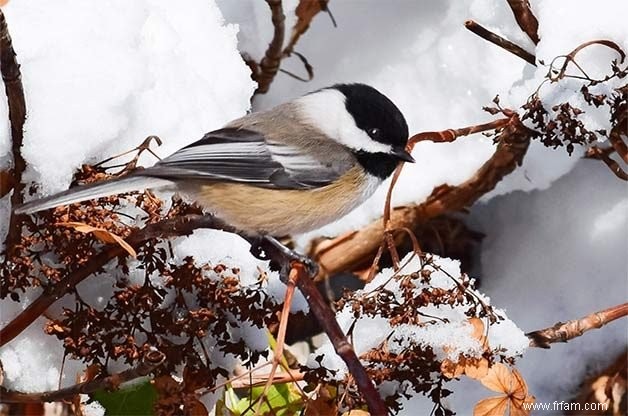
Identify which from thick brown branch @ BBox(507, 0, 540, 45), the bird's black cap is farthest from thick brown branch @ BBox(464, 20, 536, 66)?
the bird's black cap

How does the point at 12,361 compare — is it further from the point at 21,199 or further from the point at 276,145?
the point at 276,145

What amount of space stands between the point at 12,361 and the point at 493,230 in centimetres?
95

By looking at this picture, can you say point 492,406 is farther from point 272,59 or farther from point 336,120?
point 272,59

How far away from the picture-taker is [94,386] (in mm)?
1176

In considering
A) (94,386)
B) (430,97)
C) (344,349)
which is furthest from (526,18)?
(94,386)

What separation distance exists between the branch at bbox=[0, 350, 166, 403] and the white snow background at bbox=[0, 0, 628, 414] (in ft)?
0.06

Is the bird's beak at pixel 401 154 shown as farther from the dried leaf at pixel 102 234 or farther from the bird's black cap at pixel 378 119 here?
the dried leaf at pixel 102 234

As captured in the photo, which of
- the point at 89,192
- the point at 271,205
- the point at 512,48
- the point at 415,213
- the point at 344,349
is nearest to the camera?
the point at 344,349

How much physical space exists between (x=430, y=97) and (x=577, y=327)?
0.64 m

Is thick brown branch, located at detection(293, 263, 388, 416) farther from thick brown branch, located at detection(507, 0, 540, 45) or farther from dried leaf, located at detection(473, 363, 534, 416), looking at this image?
thick brown branch, located at detection(507, 0, 540, 45)

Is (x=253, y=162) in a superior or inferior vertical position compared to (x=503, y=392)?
superior

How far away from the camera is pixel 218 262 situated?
1.20 metres

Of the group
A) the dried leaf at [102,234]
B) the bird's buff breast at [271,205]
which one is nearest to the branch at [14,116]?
the dried leaf at [102,234]

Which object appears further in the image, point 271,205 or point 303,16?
point 303,16
